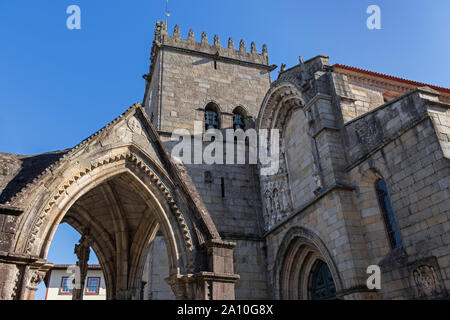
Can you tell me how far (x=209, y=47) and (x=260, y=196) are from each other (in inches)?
307

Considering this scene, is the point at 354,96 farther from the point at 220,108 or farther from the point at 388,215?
the point at 220,108

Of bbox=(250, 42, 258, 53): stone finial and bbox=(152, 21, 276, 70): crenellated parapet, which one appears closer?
bbox=(152, 21, 276, 70): crenellated parapet

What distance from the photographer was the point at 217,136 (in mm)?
15812

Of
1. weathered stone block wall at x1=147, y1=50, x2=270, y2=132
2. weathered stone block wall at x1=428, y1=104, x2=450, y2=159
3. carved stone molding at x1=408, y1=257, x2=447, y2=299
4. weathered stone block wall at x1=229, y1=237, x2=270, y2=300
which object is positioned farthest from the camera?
weathered stone block wall at x1=147, y1=50, x2=270, y2=132

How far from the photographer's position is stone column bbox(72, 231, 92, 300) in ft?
27.9

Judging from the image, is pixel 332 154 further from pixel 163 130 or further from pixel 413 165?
pixel 163 130

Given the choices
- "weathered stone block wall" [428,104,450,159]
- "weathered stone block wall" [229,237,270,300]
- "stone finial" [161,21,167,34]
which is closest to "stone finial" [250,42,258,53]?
"stone finial" [161,21,167,34]

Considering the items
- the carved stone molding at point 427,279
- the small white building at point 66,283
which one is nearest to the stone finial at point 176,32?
the carved stone molding at point 427,279

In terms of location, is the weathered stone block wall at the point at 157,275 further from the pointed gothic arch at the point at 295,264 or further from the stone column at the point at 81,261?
the stone column at the point at 81,261

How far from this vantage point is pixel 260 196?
15148mm

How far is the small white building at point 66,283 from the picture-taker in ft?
97.5

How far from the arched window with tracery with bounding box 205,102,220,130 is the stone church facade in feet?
0.19

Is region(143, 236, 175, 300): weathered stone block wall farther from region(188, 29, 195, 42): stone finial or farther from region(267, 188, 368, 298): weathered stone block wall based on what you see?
region(188, 29, 195, 42): stone finial
